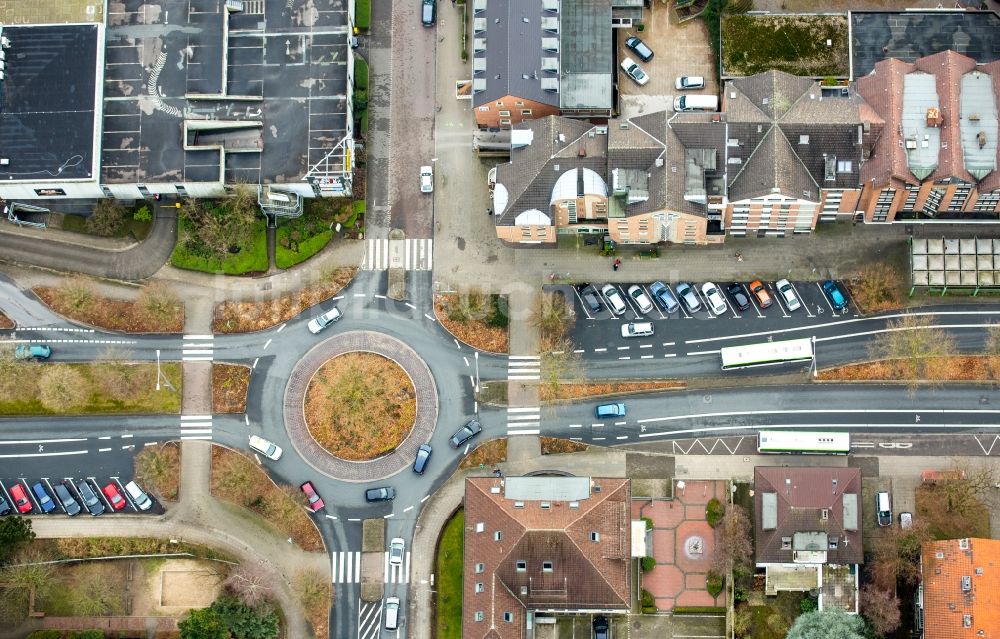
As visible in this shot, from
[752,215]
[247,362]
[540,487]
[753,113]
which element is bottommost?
[540,487]

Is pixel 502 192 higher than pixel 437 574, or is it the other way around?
pixel 502 192

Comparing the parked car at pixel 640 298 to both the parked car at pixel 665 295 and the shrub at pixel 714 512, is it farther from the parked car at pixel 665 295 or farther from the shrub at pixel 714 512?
the shrub at pixel 714 512

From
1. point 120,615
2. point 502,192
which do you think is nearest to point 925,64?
point 502,192

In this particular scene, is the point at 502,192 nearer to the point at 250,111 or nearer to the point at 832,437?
the point at 250,111

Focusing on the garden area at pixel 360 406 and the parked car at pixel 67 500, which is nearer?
the parked car at pixel 67 500

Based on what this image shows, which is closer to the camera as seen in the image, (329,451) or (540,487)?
(540,487)

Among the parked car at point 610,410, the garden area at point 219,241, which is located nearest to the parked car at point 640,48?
the parked car at point 610,410

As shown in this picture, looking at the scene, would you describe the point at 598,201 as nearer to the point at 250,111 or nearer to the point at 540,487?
the point at 540,487
